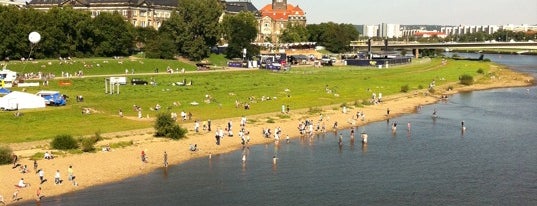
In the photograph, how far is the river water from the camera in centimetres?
4556

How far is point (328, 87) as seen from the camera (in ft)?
375

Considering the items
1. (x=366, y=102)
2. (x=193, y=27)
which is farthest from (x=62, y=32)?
(x=366, y=102)

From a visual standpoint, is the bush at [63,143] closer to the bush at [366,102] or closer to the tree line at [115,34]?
the bush at [366,102]

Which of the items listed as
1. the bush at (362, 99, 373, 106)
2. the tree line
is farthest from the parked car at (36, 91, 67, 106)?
the tree line

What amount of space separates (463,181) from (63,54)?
103 m

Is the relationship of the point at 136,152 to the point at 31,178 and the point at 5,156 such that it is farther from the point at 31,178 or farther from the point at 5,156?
the point at 31,178

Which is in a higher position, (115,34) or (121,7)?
(121,7)

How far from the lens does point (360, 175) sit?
52.6m

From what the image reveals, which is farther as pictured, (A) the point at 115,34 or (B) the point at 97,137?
(A) the point at 115,34

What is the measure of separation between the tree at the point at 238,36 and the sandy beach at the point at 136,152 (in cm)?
7839

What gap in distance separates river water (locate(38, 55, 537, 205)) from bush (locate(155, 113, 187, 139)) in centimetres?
725

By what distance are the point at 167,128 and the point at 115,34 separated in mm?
85596

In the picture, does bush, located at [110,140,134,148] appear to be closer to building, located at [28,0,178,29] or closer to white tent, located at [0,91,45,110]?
white tent, located at [0,91,45,110]

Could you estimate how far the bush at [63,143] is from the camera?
57.0m
